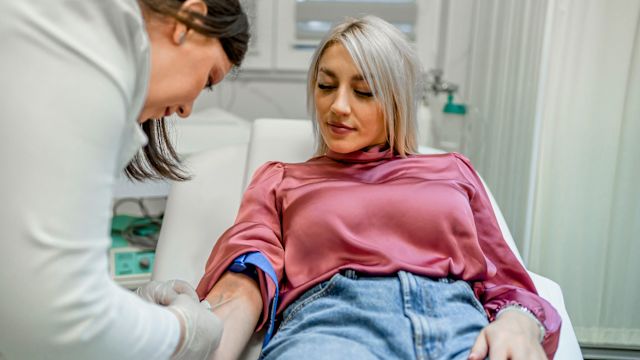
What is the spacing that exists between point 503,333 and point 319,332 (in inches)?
13.8

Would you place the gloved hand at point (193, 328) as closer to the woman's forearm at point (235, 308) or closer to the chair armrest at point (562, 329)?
the woman's forearm at point (235, 308)

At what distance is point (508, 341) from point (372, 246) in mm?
342

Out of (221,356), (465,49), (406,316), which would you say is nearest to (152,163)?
(221,356)

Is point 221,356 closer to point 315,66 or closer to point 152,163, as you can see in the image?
point 152,163

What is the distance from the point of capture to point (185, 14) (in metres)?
0.78

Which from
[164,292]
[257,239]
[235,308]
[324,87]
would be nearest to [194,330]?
[164,292]

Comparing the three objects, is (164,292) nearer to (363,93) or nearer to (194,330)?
(194,330)

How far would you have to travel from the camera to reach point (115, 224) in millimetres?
2479

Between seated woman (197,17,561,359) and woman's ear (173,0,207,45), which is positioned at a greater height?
woman's ear (173,0,207,45)

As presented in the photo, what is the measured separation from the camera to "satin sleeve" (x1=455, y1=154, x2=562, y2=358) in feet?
4.32

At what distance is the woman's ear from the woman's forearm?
672 millimetres

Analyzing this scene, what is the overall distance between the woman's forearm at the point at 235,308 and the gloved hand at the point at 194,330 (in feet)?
0.84

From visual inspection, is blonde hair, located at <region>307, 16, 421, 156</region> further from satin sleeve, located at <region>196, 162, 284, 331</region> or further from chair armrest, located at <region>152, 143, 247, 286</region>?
chair armrest, located at <region>152, 143, 247, 286</region>

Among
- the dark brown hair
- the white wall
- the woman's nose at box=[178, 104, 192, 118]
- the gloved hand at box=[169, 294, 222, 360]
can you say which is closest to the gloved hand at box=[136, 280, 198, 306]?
the gloved hand at box=[169, 294, 222, 360]
